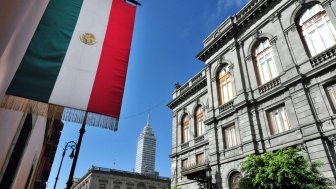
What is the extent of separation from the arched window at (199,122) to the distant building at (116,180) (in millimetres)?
40604

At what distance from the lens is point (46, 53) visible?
454 centimetres

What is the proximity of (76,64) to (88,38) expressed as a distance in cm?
89

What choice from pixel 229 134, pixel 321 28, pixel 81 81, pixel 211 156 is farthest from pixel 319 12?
pixel 81 81

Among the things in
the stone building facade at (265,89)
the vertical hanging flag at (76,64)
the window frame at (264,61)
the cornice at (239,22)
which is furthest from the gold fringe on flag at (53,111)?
the cornice at (239,22)

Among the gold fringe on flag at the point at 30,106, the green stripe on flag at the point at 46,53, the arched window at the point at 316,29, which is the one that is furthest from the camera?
the arched window at the point at 316,29

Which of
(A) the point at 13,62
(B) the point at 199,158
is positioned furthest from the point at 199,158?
(A) the point at 13,62

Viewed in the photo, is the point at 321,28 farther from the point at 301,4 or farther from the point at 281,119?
the point at 281,119

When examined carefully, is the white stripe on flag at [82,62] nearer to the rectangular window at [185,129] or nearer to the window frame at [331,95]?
the window frame at [331,95]

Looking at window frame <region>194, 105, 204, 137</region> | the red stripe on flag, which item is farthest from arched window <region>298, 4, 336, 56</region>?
the red stripe on flag

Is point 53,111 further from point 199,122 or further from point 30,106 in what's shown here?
point 199,122

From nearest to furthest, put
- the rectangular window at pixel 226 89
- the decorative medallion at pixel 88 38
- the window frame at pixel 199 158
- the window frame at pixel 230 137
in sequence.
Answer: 1. the decorative medallion at pixel 88 38
2. the window frame at pixel 230 137
3. the rectangular window at pixel 226 89
4. the window frame at pixel 199 158

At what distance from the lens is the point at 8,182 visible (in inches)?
241

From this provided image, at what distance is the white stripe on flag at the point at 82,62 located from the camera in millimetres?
4617

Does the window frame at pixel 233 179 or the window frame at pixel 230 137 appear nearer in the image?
the window frame at pixel 233 179
